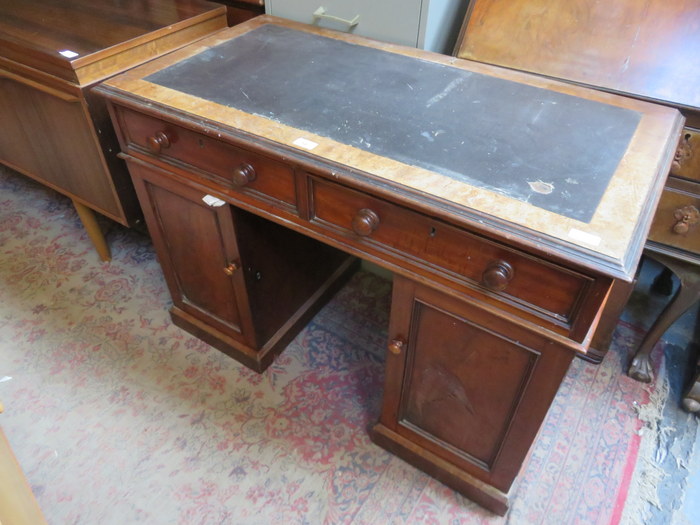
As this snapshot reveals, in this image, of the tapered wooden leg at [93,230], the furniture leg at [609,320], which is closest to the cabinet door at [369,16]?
the furniture leg at [609,320]

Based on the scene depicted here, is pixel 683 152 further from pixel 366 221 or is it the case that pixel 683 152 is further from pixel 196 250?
pixel 196 250

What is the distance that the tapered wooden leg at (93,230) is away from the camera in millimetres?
1733

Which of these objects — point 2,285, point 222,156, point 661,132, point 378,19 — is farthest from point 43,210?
point 661,132

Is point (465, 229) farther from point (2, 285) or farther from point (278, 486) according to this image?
point (2, 285)

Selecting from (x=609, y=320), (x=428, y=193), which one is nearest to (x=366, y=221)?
(x=428, y=193)

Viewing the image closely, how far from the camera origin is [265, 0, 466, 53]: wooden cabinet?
4.03 feet

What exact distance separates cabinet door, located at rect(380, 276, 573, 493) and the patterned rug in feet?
0.52

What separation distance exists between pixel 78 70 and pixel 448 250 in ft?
3.38

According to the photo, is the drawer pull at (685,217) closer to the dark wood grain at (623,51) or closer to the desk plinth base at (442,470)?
the dark wood grain at (623,51)

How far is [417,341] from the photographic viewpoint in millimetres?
1027

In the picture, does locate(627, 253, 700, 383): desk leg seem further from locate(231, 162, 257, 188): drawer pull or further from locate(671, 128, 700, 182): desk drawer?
locate(231, 162, 257, 188): drawer pull

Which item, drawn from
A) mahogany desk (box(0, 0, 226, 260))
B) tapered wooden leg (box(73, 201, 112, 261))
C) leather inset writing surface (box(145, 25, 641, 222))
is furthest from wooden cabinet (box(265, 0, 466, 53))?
tapered wooden leg (box(73, 201, 112, 261))

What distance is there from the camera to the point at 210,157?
1.03 metres

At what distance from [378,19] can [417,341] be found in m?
0.82
